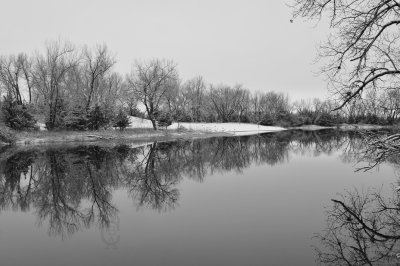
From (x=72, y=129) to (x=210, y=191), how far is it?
29.1 meters

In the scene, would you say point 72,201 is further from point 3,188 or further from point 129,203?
point 3,188

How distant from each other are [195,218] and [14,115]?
3000cm

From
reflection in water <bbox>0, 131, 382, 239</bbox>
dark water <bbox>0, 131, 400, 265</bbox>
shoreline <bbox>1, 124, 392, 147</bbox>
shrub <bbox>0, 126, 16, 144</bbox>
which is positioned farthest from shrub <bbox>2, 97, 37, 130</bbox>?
dark water <bbox>0, 131, 400, 265</bbox>

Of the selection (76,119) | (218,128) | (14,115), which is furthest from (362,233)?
(218,128)

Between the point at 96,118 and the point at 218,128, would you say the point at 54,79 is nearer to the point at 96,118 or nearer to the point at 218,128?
the point at 96,118

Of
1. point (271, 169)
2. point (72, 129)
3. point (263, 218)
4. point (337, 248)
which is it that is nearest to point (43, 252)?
point (263, 218)

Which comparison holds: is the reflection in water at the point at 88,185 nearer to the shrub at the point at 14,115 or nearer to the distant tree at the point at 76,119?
the shrub at the point at 14,115

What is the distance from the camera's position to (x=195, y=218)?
6898 millimetres

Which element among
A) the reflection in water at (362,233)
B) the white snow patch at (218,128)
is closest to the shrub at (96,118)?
the white snow patch at (218,128)

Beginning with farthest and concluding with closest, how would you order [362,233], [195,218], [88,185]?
[88,185] → [195,218] → [362,233]

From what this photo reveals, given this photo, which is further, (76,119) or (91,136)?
(76,119)

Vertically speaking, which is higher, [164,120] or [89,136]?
[164,120]

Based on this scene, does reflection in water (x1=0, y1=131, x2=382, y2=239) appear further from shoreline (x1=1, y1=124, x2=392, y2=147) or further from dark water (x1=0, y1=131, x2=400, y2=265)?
shoreline (x1=1, y1=124, x2=392, y2=147)

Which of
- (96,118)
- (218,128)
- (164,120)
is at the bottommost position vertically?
(218,128)
